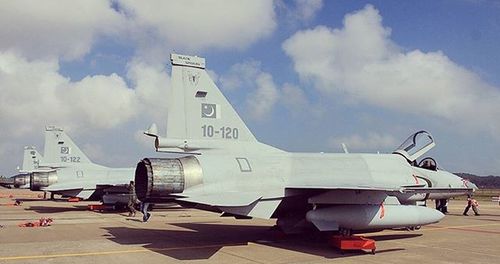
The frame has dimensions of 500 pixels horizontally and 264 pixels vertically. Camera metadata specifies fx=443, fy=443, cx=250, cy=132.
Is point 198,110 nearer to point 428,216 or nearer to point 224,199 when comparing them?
point 224,199

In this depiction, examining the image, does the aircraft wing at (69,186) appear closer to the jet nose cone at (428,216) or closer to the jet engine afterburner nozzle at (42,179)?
the jet engine afterburner nozzle at (42,179)

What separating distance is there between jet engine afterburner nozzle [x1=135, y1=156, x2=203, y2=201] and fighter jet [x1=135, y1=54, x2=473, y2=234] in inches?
0.7

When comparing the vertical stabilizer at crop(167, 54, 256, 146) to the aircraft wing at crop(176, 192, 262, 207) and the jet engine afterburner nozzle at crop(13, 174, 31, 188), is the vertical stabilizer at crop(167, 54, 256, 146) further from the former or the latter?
the jet engine afterburner nozzle at crop(13, 174, 31, 188)

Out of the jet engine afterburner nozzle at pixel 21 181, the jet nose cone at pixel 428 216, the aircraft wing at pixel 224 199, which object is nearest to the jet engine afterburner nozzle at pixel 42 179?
the jet engine afterburner nozzle at pixel 21 181

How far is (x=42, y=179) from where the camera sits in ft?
70.8

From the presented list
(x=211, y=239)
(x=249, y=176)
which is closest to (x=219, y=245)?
(x=211, y=239)

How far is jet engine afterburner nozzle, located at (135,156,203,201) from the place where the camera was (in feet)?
27.6

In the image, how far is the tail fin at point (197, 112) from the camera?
9477 millimetres

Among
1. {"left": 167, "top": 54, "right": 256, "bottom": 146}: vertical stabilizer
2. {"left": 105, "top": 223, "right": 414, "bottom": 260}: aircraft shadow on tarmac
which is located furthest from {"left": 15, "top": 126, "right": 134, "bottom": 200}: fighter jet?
{"left": 167, "top": 54, "right": 256, "bottom": 146}: vertical stabilizer

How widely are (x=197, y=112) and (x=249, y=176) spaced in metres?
1.85

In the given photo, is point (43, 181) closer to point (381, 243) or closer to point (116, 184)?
point (116, 184)

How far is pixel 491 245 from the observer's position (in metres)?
10.4

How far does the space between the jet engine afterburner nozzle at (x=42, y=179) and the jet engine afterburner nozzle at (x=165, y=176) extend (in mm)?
14870

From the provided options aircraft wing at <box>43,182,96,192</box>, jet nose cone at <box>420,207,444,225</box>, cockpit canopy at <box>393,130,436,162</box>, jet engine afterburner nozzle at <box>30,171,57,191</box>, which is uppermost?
cockpit canopy at <box>393,130,436,162</box>
